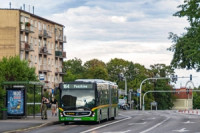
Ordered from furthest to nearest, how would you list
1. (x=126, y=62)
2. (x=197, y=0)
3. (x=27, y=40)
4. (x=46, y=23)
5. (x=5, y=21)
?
(x=126, y=62)
(x=46, y=23)
(x=27, y=40)
(x=5, y=21)
(x=197, y=0)

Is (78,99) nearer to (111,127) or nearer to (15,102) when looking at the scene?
(111,127)

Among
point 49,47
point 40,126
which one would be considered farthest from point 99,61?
point 40,126

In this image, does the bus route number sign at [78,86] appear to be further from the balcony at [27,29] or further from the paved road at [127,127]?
the balcony at [27,29]

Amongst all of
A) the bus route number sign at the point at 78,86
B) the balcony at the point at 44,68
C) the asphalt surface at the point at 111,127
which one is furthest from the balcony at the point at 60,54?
the bus route number sign at the point at 78,86

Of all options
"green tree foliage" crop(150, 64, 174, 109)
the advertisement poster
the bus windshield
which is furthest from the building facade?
the bus windshield

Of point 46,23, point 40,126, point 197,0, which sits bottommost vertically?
point 40,126

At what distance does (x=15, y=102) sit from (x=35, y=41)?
62631mm

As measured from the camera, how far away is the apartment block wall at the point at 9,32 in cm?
9006

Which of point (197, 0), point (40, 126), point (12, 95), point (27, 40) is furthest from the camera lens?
point (27, 40)

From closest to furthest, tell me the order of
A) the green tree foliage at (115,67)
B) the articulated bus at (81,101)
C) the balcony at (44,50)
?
the articulated bus at (81,101), the balcony at (44,50), the green tree foliage at (115,67)

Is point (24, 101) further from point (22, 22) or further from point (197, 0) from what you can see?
point (22, 22)

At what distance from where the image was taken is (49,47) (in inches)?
4218

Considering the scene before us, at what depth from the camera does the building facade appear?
90375mm

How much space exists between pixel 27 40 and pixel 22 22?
5.50 m
